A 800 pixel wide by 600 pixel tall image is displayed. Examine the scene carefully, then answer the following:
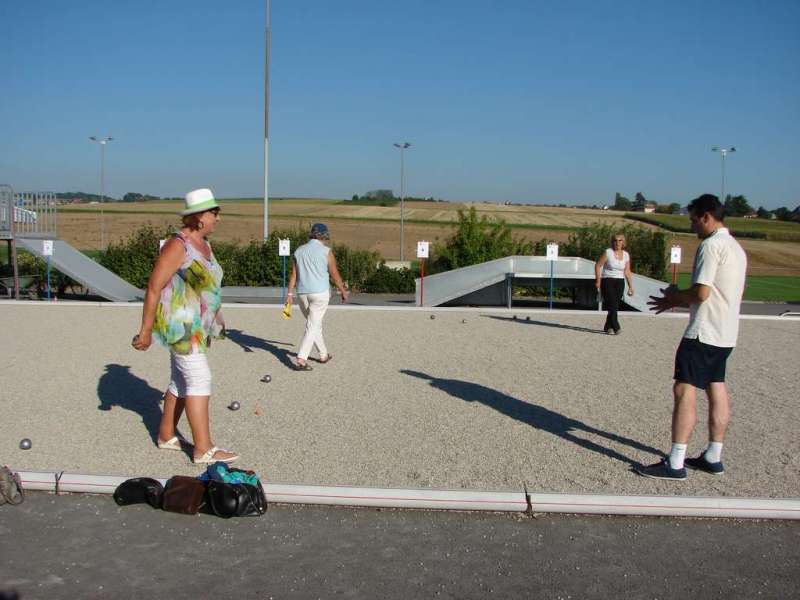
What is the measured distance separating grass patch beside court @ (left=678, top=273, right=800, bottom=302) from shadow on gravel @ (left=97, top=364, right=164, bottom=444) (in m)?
26.0

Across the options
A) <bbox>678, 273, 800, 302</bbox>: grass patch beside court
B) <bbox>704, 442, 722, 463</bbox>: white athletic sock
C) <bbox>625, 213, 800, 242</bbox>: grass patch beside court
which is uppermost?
<bbox>625, 213, 800, 242</bbox>: grass patch beside court

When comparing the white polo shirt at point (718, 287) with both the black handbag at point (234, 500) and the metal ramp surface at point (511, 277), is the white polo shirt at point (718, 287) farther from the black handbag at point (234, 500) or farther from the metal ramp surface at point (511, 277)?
the metal ramp surface at point (511, 277)

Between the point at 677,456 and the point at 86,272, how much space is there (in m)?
19.2

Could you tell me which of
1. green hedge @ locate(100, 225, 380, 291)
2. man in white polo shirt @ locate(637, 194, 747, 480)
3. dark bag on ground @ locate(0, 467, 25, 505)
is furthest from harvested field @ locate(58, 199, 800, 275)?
dark bag on ground @ locate(0, 467, 25, 505)

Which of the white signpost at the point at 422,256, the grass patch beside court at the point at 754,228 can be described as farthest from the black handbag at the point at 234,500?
the grass patch beside court at the point at 754,228

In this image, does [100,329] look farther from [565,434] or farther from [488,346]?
[565,434]

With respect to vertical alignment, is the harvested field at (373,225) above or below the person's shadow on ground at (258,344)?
above

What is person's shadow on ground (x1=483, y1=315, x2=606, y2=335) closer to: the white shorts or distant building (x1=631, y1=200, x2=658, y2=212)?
the white shorts

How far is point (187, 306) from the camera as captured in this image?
5645 millimetres

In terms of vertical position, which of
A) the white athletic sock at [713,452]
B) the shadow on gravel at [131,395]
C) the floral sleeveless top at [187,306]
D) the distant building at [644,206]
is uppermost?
the distant building at [644,206]

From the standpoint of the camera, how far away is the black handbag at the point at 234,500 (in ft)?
16.1

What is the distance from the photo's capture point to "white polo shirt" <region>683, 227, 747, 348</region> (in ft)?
17.7

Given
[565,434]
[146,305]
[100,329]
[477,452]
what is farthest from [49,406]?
[100,329]

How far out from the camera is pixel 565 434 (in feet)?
22.6
